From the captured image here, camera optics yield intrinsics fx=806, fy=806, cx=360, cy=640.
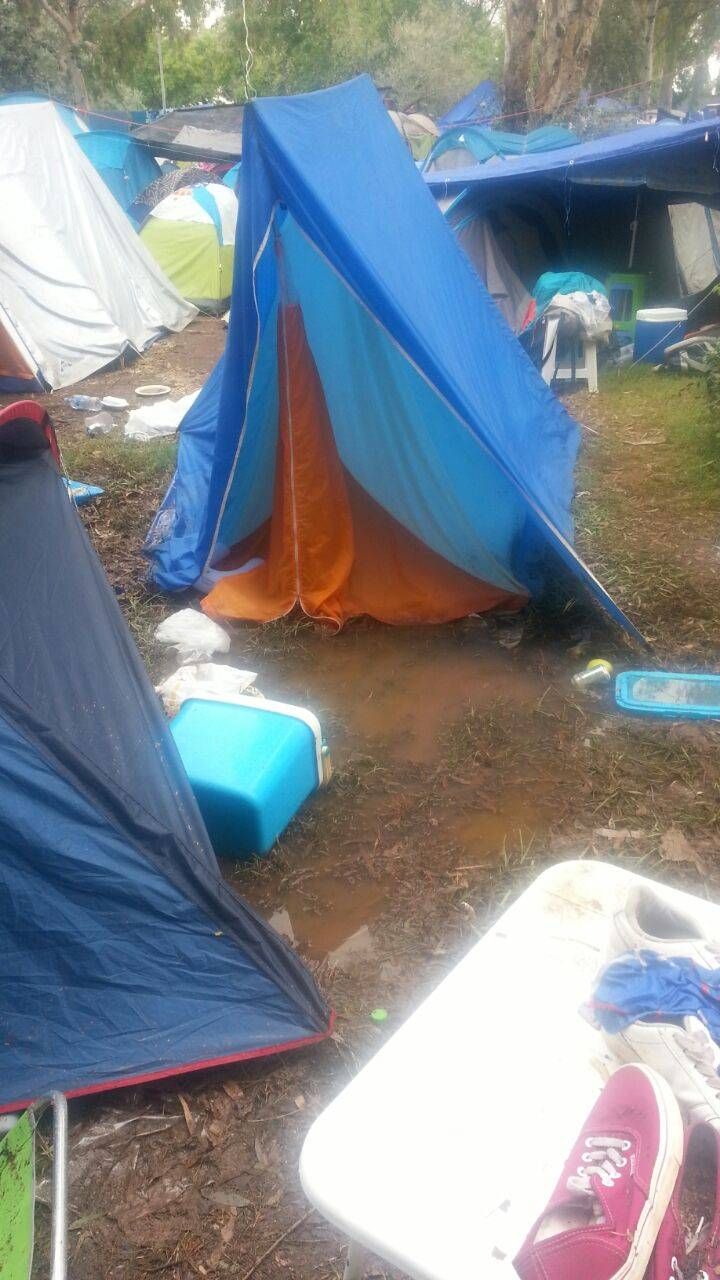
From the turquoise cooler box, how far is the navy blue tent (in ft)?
1.06

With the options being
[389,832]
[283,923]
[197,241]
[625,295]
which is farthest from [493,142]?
[283,923]

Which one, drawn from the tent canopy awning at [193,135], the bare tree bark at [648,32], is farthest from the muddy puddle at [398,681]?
the bare tree bark at [648,32]

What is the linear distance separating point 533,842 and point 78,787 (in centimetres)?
143

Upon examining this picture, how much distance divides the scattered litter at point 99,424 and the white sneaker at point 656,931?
5879 millimetres

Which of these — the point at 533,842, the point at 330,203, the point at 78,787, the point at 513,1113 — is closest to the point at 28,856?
the point at 78,787

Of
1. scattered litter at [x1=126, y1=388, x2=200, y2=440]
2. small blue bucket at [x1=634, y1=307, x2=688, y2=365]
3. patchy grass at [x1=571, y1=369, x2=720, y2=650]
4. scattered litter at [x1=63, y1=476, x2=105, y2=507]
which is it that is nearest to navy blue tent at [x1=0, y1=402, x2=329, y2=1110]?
patchy grass at [x1=571, y1=369, x2=720, y2=650]

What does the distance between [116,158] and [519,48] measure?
19.9 ft

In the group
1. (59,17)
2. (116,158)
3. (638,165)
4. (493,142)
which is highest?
(59,17)

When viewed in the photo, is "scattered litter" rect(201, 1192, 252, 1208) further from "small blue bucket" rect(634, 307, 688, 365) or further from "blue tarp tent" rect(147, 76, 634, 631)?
"small blue bucket" rect(634, 307, 688, 365)

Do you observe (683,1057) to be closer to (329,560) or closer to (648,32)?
(329,560)

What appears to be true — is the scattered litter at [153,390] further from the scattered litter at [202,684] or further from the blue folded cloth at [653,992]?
the blue folded cloth at [653,992]

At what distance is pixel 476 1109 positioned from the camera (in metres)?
1.05

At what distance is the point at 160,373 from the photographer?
771cm

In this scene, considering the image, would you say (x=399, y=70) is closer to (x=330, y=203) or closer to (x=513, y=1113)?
(x=330, y=203)
